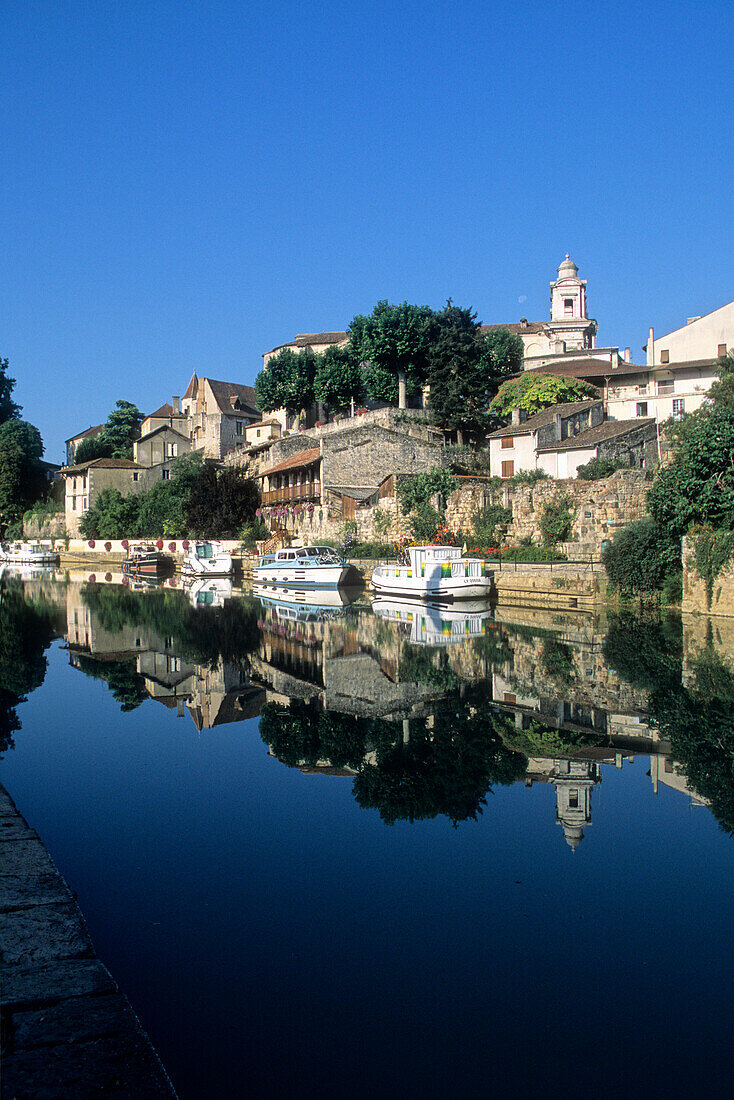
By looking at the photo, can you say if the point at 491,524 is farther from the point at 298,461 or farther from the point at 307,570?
the point at 298,461

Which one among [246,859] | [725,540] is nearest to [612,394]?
[725,540]

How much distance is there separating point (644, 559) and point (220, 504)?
36.3m

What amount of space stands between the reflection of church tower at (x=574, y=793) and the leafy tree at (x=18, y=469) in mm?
77293

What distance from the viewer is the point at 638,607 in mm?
27562

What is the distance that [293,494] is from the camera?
174 ft

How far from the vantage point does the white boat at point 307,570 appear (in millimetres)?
39906

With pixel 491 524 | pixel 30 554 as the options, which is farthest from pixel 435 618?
pixel 30 554

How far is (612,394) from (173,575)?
30291mm

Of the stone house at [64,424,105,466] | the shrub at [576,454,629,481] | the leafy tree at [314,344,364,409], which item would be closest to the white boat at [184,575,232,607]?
the shrub at [576,454,629,481]

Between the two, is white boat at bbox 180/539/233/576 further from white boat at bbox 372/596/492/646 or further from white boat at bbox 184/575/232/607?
white boat at bbox 372/596/492/646

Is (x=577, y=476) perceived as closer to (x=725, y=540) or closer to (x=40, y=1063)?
(x=725, y=540)

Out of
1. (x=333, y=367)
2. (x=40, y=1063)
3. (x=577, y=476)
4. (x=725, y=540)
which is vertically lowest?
(x=40, y=1063)

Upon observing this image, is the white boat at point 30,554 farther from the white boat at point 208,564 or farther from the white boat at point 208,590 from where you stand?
the white boat at point 208,590

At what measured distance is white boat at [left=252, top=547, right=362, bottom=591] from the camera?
39906 millimetres
